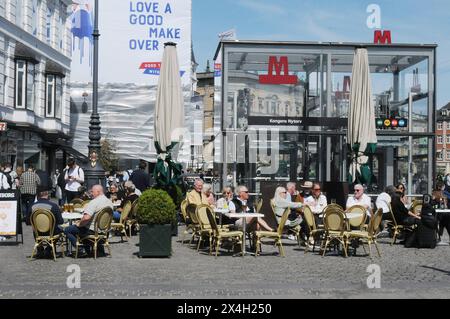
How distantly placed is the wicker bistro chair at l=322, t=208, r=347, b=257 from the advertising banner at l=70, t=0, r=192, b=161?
3065 cm

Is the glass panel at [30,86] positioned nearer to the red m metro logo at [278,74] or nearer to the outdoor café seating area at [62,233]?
the red m metro logo at [278,74]

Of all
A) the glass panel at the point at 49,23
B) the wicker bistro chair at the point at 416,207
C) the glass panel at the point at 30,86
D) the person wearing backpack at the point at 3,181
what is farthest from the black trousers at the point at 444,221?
the glass panel at the point at 49,23

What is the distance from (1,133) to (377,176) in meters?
17.3

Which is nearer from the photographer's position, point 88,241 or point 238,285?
point 238,285

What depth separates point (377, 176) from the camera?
22172 millimetres

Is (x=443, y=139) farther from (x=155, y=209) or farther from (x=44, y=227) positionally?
(x=44, y=227)

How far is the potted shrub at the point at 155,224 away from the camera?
12.3 metres

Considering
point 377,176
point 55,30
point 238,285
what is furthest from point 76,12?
point 238,285

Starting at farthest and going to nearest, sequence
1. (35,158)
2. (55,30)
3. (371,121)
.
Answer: (55,30)
(35,158)
(371,121)

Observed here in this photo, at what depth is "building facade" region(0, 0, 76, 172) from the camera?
31469mm

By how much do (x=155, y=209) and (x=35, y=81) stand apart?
25.8 metres

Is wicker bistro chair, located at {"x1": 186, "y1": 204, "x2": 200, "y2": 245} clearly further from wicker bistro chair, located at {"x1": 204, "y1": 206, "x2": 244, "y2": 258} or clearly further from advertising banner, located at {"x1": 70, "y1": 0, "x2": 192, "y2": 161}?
advertising banner, located at {"x1": 70, "y1": 0, "x2": 192, "y2": 161}

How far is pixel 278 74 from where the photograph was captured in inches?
888
